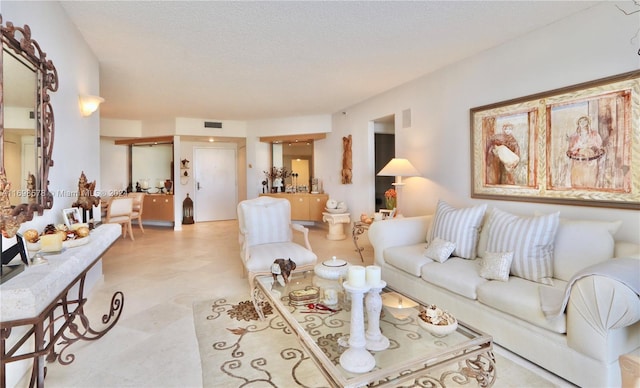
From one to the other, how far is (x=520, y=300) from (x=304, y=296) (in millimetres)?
1355

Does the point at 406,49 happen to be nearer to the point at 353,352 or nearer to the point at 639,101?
the point at 639,101

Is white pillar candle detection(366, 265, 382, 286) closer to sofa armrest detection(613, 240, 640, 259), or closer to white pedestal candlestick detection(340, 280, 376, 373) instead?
Result: white pedestal candlestick detection(340, 280, 376, 373)

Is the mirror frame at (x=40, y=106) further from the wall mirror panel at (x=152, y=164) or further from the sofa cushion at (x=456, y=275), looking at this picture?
the wall mirror panel at (x=152, y=164)

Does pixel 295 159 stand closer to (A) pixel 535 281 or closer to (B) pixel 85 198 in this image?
(B) pixel 85 198

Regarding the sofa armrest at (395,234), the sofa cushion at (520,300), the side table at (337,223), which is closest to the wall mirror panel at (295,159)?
the side table at (337,223)

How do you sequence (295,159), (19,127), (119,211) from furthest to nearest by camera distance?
(295,159) < (119,211) < (19,127)

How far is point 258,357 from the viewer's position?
205 centimetres

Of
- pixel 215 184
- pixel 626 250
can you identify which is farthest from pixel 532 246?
pixel 215 184

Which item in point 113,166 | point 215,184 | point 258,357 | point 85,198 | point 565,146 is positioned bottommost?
point 258,357

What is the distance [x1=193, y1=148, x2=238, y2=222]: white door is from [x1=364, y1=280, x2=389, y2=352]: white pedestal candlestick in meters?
7.22

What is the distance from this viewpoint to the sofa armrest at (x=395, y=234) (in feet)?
10.7

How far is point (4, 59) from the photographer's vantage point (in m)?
1.63

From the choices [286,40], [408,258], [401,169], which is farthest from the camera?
[401,169]

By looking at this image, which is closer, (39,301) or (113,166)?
(39,301)
